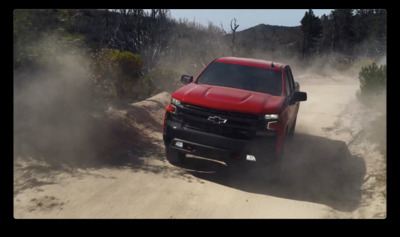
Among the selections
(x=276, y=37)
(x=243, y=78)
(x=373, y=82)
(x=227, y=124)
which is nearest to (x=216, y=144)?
(x=227, y=124)

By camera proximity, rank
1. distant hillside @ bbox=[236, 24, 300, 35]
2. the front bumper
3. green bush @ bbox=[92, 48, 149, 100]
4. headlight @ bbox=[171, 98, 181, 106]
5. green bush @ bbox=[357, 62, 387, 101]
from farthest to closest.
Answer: distant hillside @ bbox=[236, 24, 300, 35] → green bush @ bbox=[357, 62, 387, 101] → green bush @ bbox=[92, 48, 149, 100] → headlight @ bbox=[171, 98, 181, 106] → the front bumper

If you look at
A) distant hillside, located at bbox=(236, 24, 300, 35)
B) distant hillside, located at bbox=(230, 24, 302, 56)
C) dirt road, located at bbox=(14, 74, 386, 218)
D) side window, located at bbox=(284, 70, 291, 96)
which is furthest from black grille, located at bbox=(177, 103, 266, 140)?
distant hillside, located at bbox=(236, 24, 300, 35)

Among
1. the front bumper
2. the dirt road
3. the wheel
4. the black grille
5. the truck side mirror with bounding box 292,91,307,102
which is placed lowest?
the dirt road

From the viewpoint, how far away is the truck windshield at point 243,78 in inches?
276

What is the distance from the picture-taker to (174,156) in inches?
269

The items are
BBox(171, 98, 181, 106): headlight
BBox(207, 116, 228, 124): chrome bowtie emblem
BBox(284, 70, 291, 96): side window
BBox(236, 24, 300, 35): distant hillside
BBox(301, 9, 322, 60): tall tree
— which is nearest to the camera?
BBox(207, 116, 228, 124): chrome bowtie emblem

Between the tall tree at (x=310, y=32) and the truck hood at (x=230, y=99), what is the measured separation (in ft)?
122

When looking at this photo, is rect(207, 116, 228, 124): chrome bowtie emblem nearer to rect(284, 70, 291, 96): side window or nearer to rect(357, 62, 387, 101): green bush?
rect(284, 70, 291, 96): side window

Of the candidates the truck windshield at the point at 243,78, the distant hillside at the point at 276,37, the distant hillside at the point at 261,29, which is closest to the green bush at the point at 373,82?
the truck windshield at the point at 243,78

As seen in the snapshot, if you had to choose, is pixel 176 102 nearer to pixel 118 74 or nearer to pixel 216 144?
pixel 216 144

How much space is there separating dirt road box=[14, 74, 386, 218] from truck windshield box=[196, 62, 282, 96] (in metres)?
1.60

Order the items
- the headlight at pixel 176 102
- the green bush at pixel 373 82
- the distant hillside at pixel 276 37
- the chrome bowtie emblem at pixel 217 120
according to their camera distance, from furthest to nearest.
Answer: the distant hillside at pixel 276 37
the green bush at pixel 373 82
the headlight at pixel 176 102
the chrome bowtie emblem at pixel 217 120

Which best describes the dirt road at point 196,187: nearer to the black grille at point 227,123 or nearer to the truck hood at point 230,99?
the black grille at point 227,123

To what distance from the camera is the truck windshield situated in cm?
701
